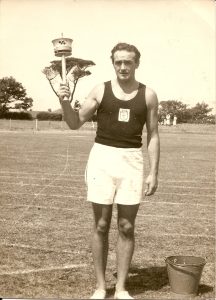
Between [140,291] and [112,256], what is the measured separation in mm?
913

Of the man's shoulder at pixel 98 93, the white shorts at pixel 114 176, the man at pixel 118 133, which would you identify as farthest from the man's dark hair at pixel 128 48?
the white shorts at pixel 114 176

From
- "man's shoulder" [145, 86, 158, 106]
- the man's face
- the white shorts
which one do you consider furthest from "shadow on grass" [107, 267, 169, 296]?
the man's face

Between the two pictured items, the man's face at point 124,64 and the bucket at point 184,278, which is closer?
the man's face at point 124,64

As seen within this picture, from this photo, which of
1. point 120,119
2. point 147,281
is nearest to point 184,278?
point 147,281

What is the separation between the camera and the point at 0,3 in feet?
15.0

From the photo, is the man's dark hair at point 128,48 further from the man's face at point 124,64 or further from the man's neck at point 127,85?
the man's neck at point 127,85

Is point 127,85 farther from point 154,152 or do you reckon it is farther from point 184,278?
point 184,278

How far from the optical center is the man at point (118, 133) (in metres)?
3.70

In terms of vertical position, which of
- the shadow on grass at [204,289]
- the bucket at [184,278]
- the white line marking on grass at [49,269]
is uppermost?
the bucket at [184,278]

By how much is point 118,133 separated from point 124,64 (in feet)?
1.56

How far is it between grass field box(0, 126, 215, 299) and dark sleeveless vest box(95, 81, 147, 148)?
3.92ft

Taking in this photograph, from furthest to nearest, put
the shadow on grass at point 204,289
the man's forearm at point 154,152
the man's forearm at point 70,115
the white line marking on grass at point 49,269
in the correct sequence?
the white line marking on grass at point 49,269 < the shadow on grass at point 204,289 < the man's forearm at point 154,152 < the man's forearm at point 70,115

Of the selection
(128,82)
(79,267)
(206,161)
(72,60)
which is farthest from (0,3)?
(206,161)

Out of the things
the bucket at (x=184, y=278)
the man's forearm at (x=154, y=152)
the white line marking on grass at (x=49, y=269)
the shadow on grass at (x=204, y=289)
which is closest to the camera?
the man's forearm at (x=154, y=152)
